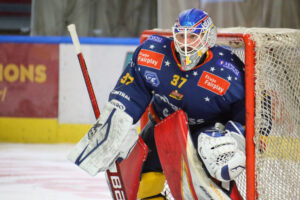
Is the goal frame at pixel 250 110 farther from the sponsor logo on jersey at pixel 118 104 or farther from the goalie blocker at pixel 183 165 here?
the sponsor logo on jersey at pixel 118 104

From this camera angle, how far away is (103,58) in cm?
516

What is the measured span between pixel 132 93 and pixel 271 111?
0.57 metres

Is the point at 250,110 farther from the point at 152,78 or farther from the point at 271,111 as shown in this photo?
the point at 152,78

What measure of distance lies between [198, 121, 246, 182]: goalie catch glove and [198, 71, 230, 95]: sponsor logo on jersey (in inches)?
6.7

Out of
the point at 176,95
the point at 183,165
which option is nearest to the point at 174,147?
the point at 183,165

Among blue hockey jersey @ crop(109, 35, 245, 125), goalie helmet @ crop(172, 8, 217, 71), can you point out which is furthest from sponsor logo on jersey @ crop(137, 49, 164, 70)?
goalie helmet @ crop(172, 8, 217, 71)

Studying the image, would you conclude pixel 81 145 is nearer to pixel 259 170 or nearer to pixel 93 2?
pixel 259 170

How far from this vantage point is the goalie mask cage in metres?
2.19

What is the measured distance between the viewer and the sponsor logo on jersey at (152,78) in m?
2.32

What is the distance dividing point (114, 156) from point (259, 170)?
0.57m

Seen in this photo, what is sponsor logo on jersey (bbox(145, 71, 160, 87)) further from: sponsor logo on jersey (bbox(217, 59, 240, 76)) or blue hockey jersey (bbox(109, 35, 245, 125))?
sponsor logo on jersey (bbox(217, 59, 240, 76))

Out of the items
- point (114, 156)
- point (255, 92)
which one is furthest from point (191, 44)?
point (114, 156)

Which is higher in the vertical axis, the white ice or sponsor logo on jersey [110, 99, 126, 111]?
sponsor logo on jersey [110, 99, 126, 111]

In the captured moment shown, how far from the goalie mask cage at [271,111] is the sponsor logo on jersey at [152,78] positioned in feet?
1.18
